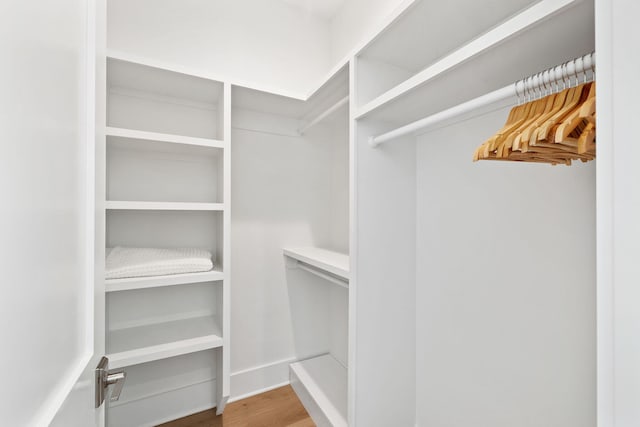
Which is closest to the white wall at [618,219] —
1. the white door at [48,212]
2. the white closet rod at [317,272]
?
the white door at [48,212]

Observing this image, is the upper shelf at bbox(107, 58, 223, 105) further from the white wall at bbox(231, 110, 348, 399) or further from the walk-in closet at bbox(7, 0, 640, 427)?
the white wall at bbox(231, 110, 348, 399)

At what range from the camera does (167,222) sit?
155cm

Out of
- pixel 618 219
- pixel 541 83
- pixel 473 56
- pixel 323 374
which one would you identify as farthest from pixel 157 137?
pixel 323 374

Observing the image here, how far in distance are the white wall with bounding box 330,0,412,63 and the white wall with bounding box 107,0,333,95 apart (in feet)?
0.33

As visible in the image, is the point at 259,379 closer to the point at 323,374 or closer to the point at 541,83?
the point at 323,374

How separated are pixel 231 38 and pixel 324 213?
1.26 meters

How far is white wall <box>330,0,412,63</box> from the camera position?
1.55 metres

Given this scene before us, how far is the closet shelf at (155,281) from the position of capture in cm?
117

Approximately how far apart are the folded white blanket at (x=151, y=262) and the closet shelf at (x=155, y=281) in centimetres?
2

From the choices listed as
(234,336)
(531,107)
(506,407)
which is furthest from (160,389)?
(531,107)

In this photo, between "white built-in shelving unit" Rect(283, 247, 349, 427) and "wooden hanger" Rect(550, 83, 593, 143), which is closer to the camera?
"wooden hanger" Rect(550, 83, 593, 143)

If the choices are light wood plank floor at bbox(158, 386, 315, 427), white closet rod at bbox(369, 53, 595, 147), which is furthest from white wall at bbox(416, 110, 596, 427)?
light wood plank floor at bbox(158, 386, 315, 427)

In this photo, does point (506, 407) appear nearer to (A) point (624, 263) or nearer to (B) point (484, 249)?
(B) point (484, 249)

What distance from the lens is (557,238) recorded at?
0.85 m
